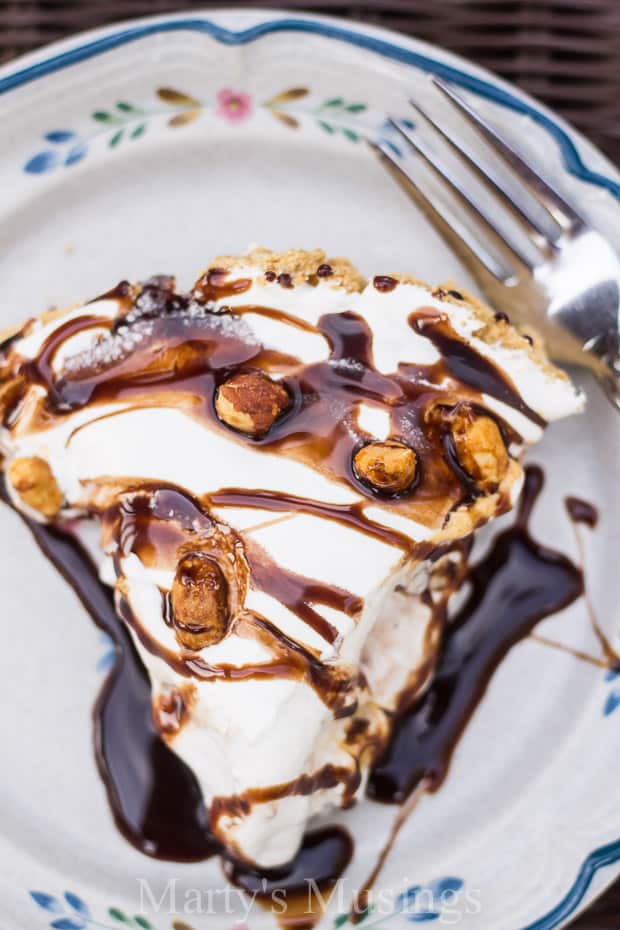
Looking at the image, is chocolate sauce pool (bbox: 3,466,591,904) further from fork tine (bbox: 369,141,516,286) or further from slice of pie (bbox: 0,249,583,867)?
fork tine (bbox: 369,141,516,286)

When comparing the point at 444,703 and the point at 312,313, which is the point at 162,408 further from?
the point at 444,703

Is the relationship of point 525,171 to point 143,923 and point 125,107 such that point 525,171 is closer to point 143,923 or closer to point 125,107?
point 125,107

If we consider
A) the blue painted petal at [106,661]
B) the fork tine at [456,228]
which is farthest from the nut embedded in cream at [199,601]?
A: the fork tine at [456,228]

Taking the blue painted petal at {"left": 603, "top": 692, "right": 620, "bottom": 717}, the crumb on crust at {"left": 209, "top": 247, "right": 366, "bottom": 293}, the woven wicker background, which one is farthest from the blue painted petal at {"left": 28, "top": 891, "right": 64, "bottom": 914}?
the woven wicker background

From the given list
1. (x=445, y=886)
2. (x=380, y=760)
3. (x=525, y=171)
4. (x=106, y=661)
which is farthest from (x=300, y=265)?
(x=445, y=886)

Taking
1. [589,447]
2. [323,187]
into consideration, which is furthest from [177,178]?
[589,447]
